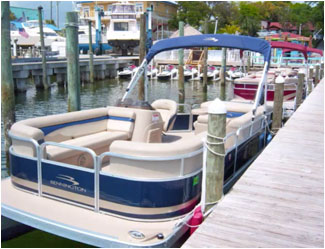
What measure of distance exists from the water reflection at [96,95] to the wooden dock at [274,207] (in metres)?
11.4

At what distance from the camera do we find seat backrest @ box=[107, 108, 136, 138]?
572cm

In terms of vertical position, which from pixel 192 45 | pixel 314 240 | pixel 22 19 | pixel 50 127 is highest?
pixel 22 19

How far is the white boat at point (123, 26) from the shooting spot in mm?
44250

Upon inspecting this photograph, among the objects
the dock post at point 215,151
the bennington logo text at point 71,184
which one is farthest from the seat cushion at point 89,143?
the dock post at point 215,151

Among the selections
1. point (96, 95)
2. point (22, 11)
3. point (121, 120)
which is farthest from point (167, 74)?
point (22, 11)

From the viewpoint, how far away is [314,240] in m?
3.53

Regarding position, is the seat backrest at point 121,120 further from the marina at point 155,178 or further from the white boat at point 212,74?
the white boat at point 212,74

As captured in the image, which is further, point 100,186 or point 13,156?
point 13,156

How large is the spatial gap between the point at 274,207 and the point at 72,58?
16.5ft

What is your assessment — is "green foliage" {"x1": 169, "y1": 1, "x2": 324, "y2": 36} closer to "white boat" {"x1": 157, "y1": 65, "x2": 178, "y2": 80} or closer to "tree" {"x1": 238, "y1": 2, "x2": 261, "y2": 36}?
"tree" {"x1": 238, "y1": 2, "x2": 261, "y2": 36}

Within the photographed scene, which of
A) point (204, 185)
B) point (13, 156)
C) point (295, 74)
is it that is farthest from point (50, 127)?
point (295, 74)

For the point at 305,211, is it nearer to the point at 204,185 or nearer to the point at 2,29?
the point at 204,185

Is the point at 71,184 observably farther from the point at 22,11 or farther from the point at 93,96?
the point at 22,11

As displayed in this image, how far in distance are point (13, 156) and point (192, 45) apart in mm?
3842
